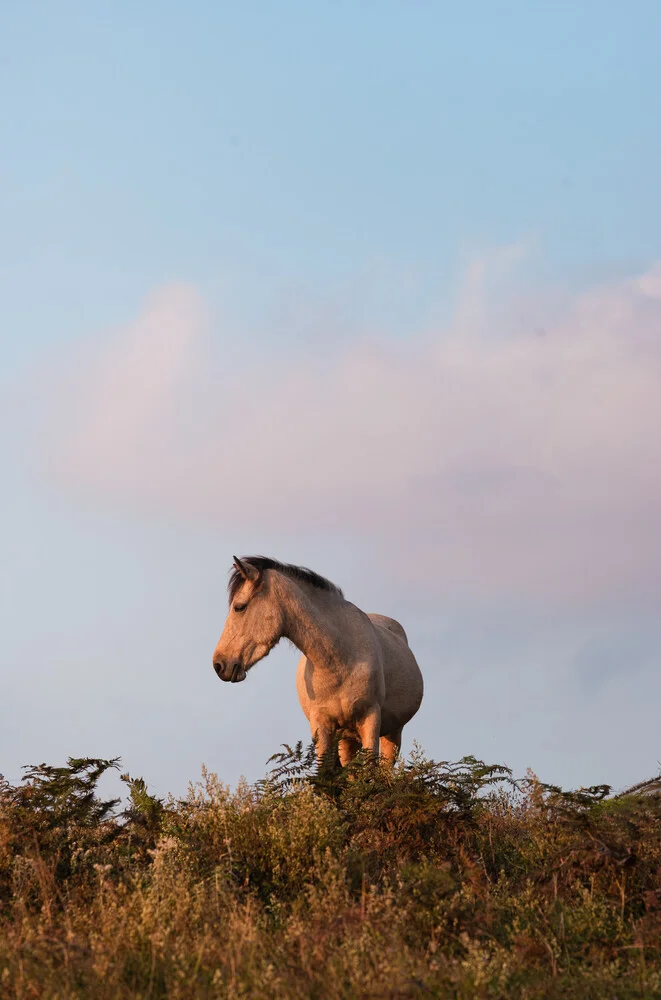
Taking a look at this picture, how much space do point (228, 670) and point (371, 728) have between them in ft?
6.83

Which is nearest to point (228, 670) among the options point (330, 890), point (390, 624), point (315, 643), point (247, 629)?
point (247, 629)

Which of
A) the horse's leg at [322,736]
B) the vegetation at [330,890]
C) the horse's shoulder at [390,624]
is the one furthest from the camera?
the horse's shoulder at [390,624]

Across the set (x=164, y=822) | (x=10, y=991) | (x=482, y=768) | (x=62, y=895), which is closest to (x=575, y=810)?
(x=482, y=768)

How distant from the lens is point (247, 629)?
1295 centimetres

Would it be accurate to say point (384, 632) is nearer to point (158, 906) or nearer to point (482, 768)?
point (482, 768)

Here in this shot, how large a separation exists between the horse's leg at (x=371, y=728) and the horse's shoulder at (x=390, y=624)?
3125mm

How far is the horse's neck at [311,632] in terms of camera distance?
516 inches

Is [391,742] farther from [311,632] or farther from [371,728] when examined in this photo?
[311,632]

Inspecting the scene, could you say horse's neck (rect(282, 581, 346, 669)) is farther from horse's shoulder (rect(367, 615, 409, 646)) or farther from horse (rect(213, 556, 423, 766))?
horse's shoulder (rect(367, 615, 409, 646))

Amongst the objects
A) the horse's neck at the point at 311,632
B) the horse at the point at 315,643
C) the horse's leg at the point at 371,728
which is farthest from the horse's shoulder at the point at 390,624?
the horse's neck at the point at 311,632

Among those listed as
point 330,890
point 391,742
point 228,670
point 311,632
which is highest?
point 311,632

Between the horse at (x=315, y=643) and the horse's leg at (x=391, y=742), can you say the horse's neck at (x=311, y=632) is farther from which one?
the horse's leg at (x=391, y=742)

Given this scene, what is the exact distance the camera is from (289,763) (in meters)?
10.9

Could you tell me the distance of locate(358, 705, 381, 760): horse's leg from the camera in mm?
13250
